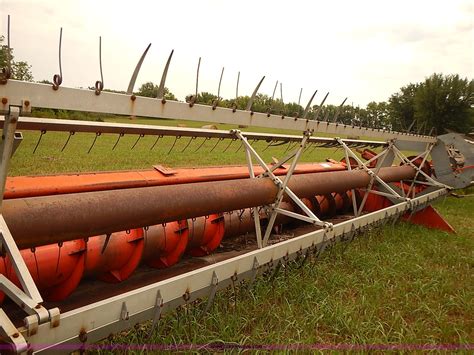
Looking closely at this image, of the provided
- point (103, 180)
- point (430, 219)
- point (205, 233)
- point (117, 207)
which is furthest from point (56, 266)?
point (430, 219)

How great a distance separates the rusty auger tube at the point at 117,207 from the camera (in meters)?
1.97

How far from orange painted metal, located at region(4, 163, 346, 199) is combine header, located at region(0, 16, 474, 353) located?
12mm

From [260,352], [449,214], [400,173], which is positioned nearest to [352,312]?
[260,352]

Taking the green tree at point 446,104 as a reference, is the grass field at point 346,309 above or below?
below

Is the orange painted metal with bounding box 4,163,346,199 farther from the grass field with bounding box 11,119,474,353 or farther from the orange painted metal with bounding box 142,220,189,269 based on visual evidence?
the grass field with bounding box 11,119,474,353

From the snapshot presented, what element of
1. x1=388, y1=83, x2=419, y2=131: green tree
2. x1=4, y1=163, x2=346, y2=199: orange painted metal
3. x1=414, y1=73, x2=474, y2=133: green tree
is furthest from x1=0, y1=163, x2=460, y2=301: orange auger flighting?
x1=388, y1=83, x2=419, y2=131: green tree

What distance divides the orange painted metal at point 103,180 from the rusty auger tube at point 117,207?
83cm

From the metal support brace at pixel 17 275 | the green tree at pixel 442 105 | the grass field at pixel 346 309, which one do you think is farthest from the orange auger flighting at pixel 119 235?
the green tree at pixel 442 105

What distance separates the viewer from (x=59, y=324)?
1.74 meters

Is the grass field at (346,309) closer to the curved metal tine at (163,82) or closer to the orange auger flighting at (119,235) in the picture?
the orange auger flighting at (119,235)

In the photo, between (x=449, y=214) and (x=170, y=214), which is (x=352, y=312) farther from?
(x=449, y=214)

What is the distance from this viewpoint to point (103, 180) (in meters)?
3.43

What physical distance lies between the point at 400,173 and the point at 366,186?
4.37 feet

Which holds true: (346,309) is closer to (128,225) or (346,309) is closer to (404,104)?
(128,225)
